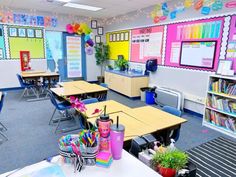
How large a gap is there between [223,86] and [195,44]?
1.20 metres

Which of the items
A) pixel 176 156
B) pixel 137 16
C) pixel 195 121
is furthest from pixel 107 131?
pixel 137 16

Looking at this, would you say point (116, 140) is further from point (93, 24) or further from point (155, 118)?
point (93, 24)

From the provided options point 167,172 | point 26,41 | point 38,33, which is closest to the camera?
point 167,172

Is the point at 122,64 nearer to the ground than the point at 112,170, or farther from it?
farther from it

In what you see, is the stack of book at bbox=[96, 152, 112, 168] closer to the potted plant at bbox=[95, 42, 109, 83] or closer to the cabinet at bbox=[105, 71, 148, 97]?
the cabinet at bbox=[105, 71, 148, 97]

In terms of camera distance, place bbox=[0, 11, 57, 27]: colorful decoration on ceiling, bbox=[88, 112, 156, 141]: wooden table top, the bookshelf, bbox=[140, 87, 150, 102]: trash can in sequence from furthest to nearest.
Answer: bbox=[0, 11, 57, 27]: colorful decoration on ceiling < bbox=[140, 87, 150, 102]: trash can < the bookshelf < bbox=[88, 112, 156, 141]: wooden table top

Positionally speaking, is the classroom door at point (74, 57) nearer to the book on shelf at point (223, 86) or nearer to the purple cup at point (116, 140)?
the book on shelf at point (223, 86)

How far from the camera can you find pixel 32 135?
325 cm

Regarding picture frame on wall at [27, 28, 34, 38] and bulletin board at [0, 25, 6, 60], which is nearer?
bulletin board at [0, 25, 6, 60]

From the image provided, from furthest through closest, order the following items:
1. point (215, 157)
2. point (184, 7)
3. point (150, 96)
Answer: point (150, 96)
point (184, 7)
point (215, 157)

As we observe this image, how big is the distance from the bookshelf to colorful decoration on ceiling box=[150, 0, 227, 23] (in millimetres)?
1408

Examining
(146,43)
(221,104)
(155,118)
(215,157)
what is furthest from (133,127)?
(146,43)

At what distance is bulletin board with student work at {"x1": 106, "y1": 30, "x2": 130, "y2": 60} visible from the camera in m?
6.45

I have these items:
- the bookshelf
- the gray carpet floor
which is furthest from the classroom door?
the bookshelf
